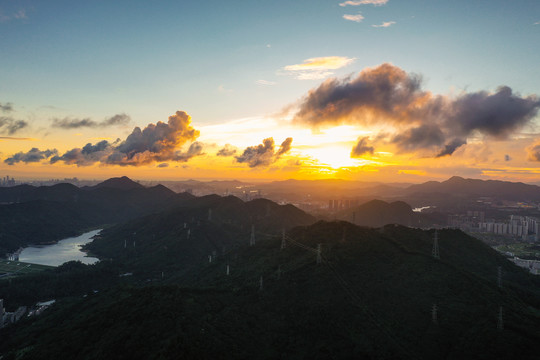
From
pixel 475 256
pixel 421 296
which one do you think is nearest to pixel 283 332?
pixel 421 296

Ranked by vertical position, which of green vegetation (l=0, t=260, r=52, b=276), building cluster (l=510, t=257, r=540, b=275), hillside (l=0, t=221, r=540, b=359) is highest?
hillside (l=0, t=221, r=540, b=359)

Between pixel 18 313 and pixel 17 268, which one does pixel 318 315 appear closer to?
pixel 18 313

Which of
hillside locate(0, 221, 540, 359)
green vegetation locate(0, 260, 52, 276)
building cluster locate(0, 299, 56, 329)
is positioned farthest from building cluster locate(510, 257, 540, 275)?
green vegetation locate(0, 260, 52, 276)

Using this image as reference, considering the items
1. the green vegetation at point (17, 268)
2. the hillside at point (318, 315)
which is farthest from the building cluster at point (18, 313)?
the green vegetation at point (17, 268)

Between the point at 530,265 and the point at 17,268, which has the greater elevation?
the point at 530,265

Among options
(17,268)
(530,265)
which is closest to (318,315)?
(530,265)

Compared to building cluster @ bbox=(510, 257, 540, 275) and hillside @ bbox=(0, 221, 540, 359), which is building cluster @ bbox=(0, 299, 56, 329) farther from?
building cluster @ bbox=(510, 257, 540, 275)

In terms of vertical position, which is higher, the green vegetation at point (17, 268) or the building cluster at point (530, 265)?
the building cluster at point (530, 265)

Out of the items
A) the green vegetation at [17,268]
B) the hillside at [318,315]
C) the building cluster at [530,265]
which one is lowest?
the green vegetation at [17,268]

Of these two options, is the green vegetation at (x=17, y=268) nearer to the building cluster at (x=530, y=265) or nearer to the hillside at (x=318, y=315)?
the hillside at (x=318, y=315)
